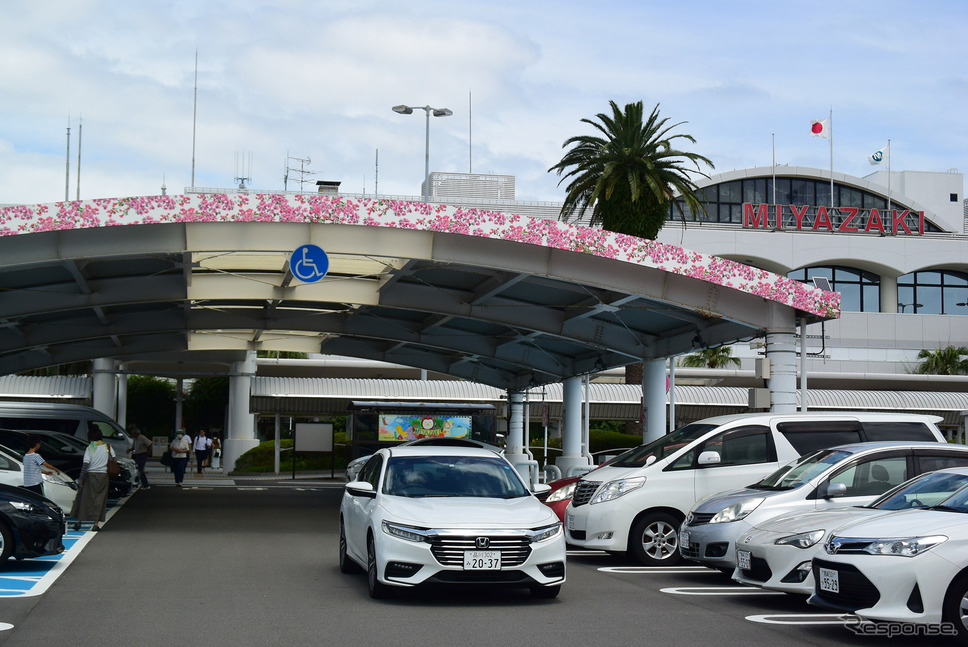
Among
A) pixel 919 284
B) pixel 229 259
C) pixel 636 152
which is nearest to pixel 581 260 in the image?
pixel 229 259

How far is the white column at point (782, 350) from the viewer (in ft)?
63.2

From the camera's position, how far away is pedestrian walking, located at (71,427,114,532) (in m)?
17.7

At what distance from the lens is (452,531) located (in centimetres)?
1016

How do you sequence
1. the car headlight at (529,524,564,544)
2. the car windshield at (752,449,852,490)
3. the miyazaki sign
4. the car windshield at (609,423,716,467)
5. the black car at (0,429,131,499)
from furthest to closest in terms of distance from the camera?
the miyazaki sign → the black car at (0,429,131,499) → the car windshield at (609,423,716,467) → the car windshield at (752,449,852,490) → the car headlight at (529,524,564,544)

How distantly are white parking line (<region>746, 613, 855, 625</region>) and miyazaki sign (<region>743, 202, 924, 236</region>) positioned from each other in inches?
2110

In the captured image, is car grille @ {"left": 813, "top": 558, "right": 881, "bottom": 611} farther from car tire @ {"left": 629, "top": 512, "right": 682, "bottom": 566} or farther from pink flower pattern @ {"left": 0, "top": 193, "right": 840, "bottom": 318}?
pink flower pattern @ {"left": 0, "top": 193, "right": 840, "bottom": 318}

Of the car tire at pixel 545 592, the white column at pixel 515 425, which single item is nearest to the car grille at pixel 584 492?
the car tire at pixel 545 592

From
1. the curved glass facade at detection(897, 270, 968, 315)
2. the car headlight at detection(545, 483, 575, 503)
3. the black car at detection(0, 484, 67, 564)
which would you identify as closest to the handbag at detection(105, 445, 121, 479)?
the black car at detection(0, 484, 67, 564)

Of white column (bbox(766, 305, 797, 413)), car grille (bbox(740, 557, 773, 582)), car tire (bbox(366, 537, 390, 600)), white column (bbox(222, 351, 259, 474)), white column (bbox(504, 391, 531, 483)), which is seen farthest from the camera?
white column (bbox(222, 351, 259, 474))

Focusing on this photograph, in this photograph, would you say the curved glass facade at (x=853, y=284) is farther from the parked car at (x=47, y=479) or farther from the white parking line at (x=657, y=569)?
the white parking line at (x=657, y=569)

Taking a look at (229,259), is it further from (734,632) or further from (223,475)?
(223,475)

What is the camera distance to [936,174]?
72062mm

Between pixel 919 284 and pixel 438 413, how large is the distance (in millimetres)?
40919

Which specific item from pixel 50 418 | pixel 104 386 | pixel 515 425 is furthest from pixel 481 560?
pixel 104 386
